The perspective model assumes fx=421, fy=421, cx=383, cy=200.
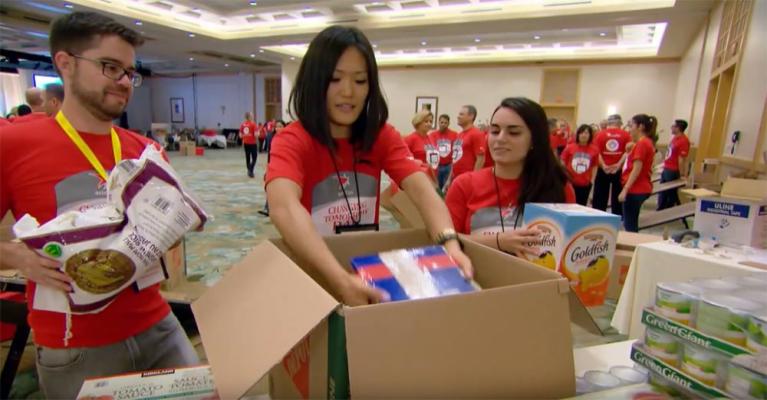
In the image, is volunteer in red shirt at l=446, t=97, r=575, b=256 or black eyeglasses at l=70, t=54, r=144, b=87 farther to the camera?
volunteer in red shirt at l=446, t=97, r=575, b=256

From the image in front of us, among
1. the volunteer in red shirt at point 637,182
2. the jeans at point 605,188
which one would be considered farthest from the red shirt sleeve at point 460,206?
the jeans at point 605,188

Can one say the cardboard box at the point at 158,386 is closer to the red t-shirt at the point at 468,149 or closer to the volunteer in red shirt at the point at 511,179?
the volunteer in red shirt at the point at 511,179

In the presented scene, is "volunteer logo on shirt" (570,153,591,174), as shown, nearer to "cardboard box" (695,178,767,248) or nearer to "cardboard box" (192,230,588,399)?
"cardboard box" (695,178,767,248)

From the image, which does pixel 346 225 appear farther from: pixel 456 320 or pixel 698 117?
pixel 698 117

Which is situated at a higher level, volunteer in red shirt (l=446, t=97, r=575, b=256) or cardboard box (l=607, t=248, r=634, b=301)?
volunteer in red shirt (l=446, t=97, r=575, b=256)

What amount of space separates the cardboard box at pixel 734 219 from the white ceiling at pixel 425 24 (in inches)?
261

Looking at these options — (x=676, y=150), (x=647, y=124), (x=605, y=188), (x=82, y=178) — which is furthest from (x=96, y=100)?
(x=676, y=150)

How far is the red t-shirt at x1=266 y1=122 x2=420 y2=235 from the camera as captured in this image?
113cm

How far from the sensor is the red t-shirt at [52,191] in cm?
104

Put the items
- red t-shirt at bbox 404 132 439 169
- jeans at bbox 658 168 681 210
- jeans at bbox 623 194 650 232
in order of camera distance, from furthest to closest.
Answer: jeans at bbox 658 168 681 210 → red t-shirt at bbox 404 132 439 169 → jeans at bbox 623 194 650 232

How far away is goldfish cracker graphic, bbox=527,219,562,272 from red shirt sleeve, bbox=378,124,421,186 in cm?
38

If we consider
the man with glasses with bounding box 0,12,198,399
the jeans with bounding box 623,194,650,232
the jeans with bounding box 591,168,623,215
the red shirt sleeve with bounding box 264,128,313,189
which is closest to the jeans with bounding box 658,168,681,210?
the jeans with bounding box 591,168,623,215

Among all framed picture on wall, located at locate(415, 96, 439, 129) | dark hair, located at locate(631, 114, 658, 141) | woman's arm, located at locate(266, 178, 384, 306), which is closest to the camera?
woman's arm, located at locate(266, 178, 384, 306)

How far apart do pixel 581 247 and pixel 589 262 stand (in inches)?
2.0
